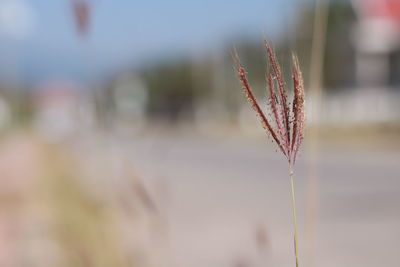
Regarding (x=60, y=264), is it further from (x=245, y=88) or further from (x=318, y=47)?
(x=245, y=88)

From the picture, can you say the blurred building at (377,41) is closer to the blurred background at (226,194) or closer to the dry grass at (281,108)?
the blurred background at (226,194)

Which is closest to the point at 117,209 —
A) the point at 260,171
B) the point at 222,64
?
the point at 260,171

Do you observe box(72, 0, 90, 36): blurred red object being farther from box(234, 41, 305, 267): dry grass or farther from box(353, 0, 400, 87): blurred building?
box(353, 0, 400, 87): blurred building

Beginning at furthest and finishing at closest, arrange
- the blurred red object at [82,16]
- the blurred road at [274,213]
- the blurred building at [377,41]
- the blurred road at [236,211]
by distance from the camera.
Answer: the blurred building at [377,41] → the blurred road at [274,213] → the blurred road at [236,211] → the blurred red object at [82,16]

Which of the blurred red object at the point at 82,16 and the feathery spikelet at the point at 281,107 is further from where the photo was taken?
the blurred red object at the point at 82,16

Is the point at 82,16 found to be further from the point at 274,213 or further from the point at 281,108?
the point at 274,213

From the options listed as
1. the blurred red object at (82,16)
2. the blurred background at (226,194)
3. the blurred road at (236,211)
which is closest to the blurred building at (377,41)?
the blurred background at (226,194)

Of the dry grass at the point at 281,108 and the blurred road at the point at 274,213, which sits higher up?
the dry grass at the point at 281,108

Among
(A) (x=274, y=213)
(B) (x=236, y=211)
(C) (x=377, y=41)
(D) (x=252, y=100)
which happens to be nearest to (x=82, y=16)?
(D) (x=252, y=100)
